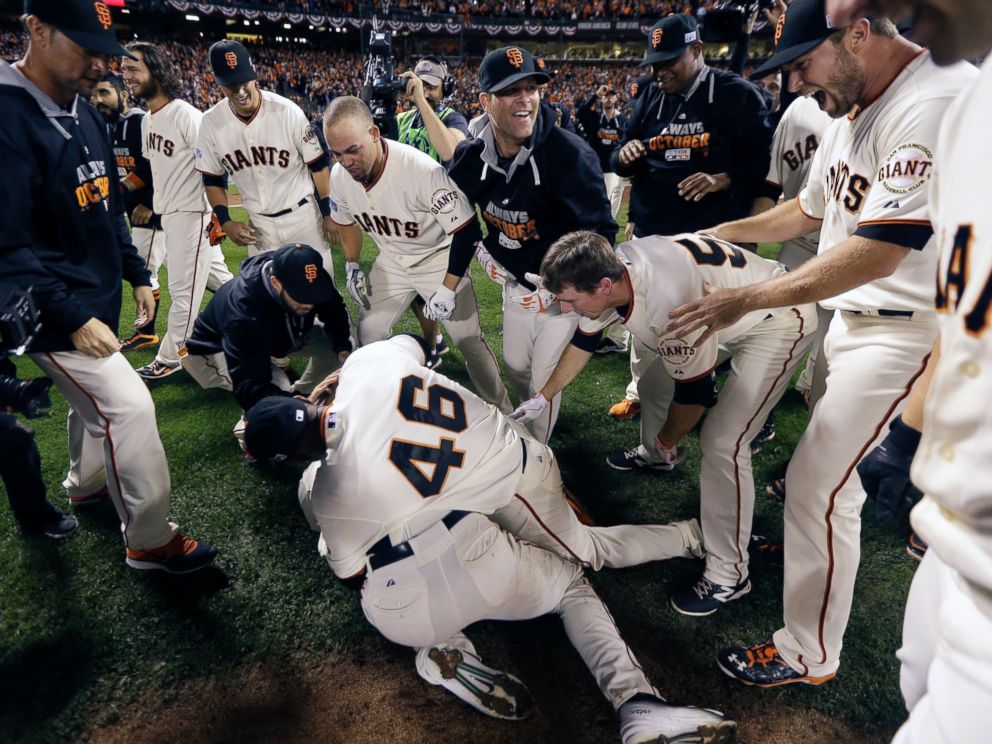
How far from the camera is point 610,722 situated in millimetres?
2201

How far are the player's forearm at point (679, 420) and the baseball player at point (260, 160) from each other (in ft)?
9.64

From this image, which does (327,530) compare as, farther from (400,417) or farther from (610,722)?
(610,722)

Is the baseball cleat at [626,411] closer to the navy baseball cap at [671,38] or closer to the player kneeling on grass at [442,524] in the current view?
the player kneeling on grass at [442,524]

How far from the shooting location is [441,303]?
369 cm

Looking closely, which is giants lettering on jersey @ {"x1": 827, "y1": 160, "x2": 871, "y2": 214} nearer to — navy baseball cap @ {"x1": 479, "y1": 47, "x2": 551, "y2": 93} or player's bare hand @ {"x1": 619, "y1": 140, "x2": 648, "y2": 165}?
navy baseball cap @ {"x1": 479, "y1": 47, "x2": 551, "y2": 93}

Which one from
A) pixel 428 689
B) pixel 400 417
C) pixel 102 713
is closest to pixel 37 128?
pixel 400 417

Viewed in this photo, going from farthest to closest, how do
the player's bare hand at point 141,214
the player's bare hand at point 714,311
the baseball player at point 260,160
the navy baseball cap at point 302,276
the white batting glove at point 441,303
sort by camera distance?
1. the player's bare hand at point 141,214
2. the baseball player at point 260,160
3. the white batting glove at point 441,303
4. the navy baseball cap at point 302,276
5. the player's bare hand at point 714,311

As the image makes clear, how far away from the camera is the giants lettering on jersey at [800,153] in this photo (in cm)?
350

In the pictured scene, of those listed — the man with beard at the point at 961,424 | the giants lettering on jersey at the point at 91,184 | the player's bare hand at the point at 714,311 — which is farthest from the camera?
the giants lettering on jersey at the point at 91,184

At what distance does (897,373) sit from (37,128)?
3226 mm

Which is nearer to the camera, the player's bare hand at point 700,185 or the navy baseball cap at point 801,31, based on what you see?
the navy baseball cap at point 801,31

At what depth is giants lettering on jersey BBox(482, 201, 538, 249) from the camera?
331 cm

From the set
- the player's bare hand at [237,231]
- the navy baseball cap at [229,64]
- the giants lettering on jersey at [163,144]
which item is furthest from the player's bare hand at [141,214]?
the navy baseball cap at [229,64]

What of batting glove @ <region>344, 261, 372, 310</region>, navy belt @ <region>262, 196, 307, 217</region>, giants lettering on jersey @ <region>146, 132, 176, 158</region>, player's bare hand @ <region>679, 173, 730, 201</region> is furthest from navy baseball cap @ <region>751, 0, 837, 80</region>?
giants lettering on jersey @ <region>146, 132, 176, 158</region>
